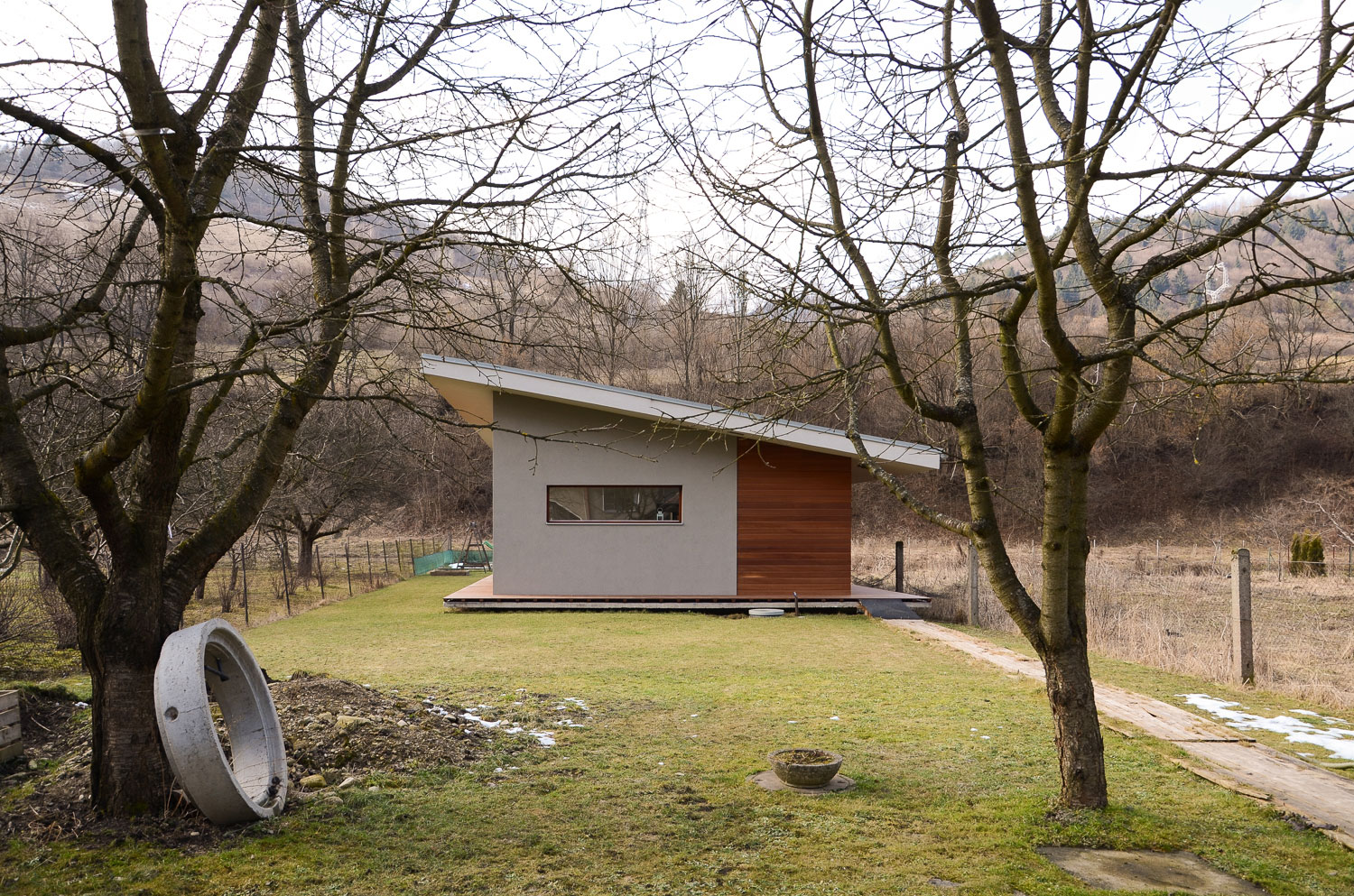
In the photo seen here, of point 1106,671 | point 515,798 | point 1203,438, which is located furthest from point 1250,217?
point 1203,438

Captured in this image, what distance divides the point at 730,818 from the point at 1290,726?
16.3ft

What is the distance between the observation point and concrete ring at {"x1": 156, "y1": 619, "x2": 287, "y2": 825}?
4.08 meters

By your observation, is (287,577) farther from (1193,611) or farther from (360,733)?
(1193,611)

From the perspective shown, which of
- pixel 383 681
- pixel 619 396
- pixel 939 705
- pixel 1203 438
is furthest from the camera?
pixel 1203 438

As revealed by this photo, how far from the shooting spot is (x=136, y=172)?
3.98m

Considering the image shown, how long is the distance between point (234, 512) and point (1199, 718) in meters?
7.07

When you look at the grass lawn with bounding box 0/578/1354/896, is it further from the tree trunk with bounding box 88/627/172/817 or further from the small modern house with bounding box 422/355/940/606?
the small modern house with bounding box 422/355/940/606

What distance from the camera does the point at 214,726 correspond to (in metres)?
4.44

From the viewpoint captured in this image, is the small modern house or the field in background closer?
the field in background

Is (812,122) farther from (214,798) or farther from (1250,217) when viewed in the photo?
(214,798)

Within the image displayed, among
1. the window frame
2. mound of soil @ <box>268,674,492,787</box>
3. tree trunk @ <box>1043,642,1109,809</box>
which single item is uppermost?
the window frame

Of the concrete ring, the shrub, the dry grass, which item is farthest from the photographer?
the shrub

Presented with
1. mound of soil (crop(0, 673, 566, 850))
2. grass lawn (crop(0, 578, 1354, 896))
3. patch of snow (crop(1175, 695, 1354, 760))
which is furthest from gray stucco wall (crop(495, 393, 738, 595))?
patch of snow (crop(1175, 695, 1354, 760))

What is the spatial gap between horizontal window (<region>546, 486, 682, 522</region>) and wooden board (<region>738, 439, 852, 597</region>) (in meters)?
1.28
